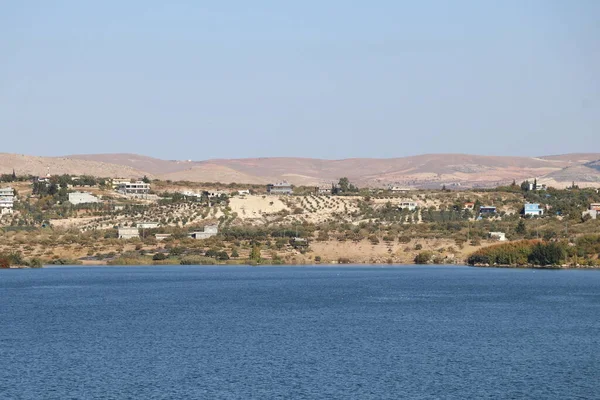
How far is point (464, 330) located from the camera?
53.0m

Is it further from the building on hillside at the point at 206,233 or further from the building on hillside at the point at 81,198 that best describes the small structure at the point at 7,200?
the building on hillside at the point at 206,233

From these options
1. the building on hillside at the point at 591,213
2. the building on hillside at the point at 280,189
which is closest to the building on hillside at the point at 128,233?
the building on hillside at the point at 280,189

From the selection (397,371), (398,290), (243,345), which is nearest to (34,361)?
(243,345)

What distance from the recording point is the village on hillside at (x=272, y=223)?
115125mm

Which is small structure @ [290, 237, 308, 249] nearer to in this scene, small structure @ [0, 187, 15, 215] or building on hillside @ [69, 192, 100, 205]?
building on hillside @ [69, 192, 100, 205]

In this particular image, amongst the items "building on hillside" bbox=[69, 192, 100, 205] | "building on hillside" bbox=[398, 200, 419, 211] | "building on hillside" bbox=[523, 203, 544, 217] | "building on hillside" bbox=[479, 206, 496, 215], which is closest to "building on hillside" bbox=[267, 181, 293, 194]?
"building on hillside" bbox=[398, 200, 419, 211]

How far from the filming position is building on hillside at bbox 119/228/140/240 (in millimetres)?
121363

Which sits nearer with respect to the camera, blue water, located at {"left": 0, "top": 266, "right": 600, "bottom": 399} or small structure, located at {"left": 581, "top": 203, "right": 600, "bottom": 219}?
blue water, located at {"left": 0, "top": 266, "right": 600, "bottom": 399}

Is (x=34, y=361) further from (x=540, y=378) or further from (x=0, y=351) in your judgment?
(x=540, y=378)

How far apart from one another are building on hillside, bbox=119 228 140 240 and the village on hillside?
0.18 meters

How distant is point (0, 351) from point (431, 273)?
58.6m

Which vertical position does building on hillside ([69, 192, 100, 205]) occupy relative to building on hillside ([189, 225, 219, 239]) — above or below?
above

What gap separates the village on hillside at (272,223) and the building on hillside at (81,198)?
0.58 feet

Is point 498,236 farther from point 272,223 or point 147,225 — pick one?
point 147,225
